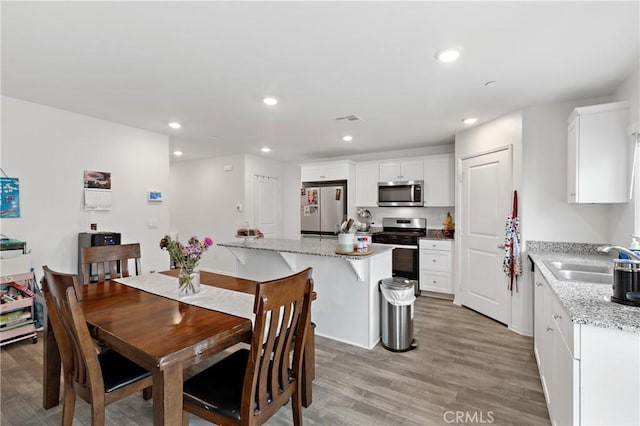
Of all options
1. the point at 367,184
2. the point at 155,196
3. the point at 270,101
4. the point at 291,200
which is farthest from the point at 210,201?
the point at 270,101

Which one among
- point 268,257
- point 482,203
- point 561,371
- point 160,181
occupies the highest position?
point 160,181

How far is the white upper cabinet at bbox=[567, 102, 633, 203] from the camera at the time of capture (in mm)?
2371

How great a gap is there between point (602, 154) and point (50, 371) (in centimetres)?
436

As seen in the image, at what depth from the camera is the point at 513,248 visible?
3.23m

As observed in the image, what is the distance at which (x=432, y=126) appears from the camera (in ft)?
12.9

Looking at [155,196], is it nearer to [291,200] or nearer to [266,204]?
[266,204]

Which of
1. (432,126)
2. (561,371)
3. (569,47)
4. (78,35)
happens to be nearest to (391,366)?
(561,371)

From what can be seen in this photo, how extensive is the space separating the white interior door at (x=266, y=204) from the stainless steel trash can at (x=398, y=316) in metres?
3.83

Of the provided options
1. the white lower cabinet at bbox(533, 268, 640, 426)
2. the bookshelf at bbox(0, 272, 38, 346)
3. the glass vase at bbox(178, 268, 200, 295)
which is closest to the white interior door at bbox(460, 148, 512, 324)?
the white lower cabinet at bbox(533, 268, 640, 426)

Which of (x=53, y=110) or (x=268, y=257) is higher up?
(x=53, y=110)

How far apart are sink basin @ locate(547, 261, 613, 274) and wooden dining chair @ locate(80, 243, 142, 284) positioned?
11.2ft

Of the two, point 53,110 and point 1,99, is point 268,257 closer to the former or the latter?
point 53,110

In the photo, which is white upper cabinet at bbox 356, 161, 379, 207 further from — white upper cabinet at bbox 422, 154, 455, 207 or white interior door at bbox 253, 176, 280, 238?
white interior door at bbox 253, 176, 280, 238

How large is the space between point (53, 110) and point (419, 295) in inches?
207
